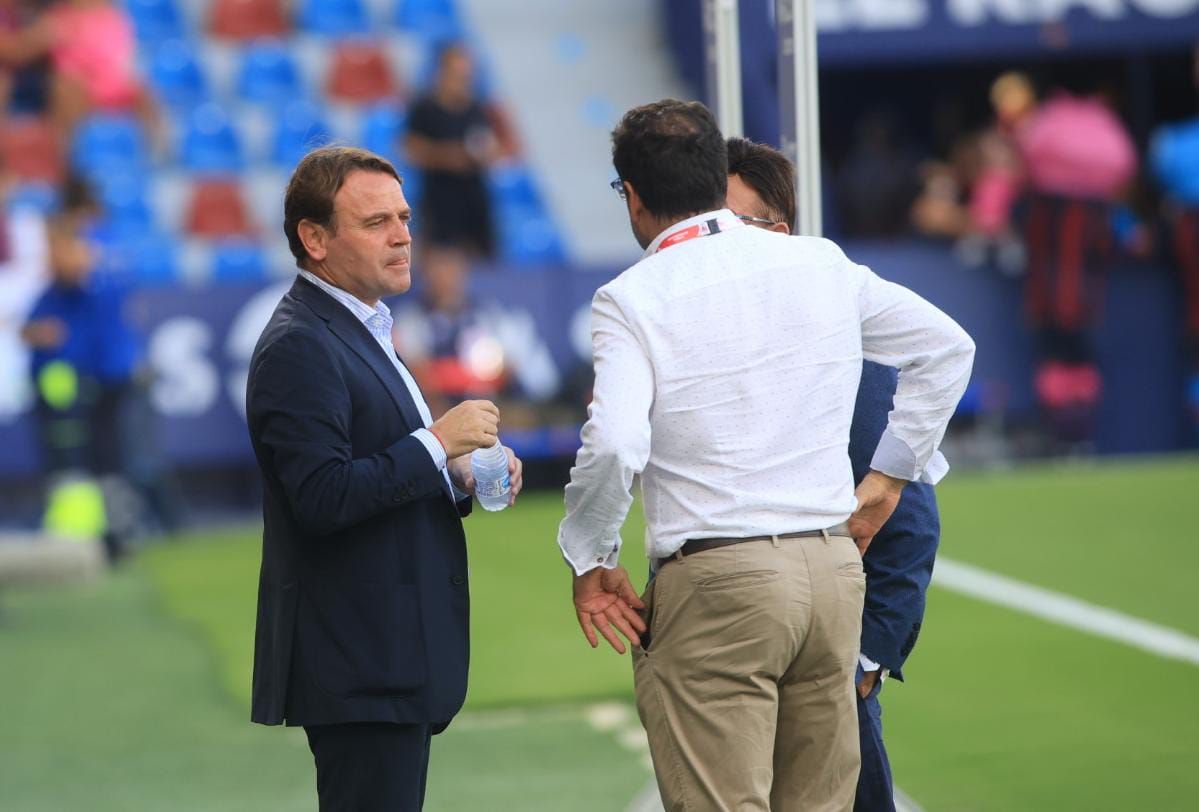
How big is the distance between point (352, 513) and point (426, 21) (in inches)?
588

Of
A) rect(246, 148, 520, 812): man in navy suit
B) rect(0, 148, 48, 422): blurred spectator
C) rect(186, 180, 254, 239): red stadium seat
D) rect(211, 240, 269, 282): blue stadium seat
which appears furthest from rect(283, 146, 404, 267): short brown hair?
rect(186, 180, 254, 239): red stadium seat

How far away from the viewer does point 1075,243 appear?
49.6 feet

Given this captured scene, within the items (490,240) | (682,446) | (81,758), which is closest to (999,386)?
(490,240)

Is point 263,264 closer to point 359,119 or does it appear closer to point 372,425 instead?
point 359,119

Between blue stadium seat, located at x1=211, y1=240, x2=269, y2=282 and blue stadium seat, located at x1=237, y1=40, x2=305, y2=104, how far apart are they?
237cm

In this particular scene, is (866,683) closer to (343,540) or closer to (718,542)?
(718,542)

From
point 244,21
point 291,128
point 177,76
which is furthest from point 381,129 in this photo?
point 244,21

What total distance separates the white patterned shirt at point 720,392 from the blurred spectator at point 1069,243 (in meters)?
11.4

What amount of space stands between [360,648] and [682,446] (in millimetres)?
796

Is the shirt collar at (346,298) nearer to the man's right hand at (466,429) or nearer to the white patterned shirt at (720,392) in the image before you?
the man's right hand at (466,429)

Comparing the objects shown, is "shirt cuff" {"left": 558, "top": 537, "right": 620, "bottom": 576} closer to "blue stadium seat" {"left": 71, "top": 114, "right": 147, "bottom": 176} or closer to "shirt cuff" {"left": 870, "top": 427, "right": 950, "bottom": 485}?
"shirt cuff" {"left": 870, "top": 427, "right": 950, "bottom": 485}

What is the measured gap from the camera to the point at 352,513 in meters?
3.82

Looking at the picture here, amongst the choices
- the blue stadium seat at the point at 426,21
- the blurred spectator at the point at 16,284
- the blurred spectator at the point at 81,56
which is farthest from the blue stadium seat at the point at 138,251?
the blue stadium seat at the point at 426,21

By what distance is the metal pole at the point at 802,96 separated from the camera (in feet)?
16.7
